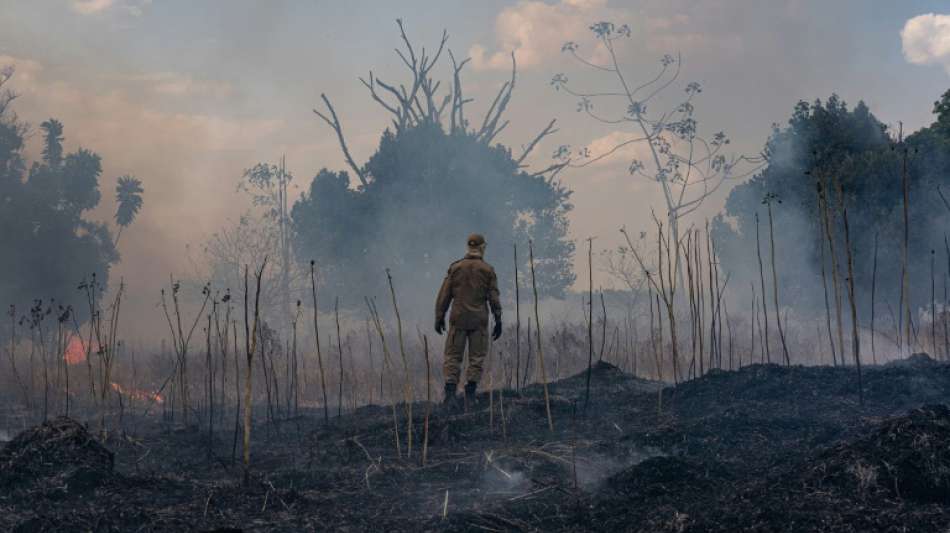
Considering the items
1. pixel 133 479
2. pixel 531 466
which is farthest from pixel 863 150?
pixel 133 479

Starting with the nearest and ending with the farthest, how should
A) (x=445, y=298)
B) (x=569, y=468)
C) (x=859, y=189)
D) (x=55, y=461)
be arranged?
(x=55, y=461), (x=569, y=468), (x=445, y=298), (x=859, y=189)

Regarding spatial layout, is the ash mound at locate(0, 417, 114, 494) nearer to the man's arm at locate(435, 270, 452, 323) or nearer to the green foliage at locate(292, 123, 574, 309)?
the man's arm at locate(435, 270, 452, 323)

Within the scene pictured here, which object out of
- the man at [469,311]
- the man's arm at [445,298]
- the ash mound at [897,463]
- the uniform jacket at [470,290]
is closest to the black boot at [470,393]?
the man at [469,311]

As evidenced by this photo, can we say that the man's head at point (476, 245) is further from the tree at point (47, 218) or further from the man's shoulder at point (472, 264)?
the tree at point (47, 218)

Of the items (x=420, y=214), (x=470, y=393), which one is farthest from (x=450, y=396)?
(x=420, y=214)

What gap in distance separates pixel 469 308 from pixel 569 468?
3.39 m

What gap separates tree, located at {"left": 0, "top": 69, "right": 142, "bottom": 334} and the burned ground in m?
13.3

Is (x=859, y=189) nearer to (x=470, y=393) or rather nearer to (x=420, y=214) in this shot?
(x=470, y=393)

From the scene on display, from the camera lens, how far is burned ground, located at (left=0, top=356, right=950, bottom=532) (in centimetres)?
452

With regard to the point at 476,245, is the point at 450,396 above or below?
below

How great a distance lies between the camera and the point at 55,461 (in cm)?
603

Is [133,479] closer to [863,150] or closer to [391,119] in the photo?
[863,150]

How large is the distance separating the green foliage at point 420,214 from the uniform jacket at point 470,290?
41.8ft

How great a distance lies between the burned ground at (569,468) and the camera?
14.8ft
